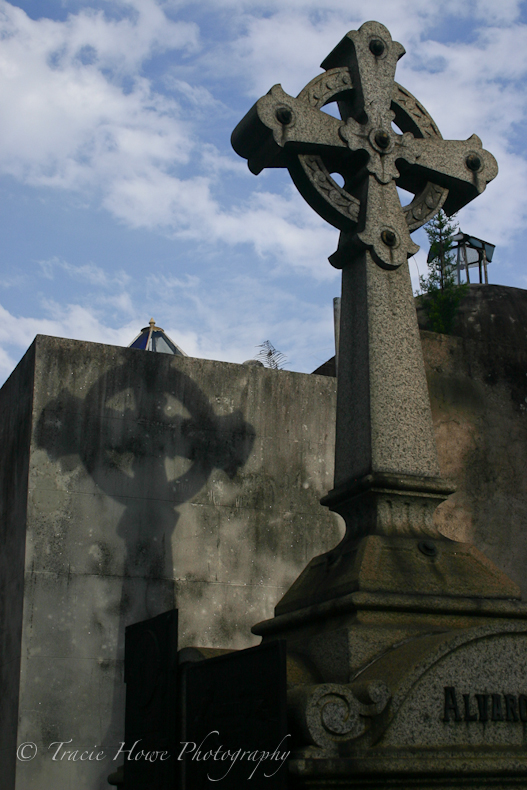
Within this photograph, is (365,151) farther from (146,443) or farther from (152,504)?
(152,504)

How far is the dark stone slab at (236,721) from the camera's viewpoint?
11.3 feet

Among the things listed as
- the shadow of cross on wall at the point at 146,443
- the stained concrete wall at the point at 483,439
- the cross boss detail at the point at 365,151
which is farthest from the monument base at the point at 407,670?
the stained concrete wall at the point at 483,439

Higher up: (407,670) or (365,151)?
(365,151)

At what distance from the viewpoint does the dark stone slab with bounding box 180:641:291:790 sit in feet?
11.3

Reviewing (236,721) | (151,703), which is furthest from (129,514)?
(236,721)

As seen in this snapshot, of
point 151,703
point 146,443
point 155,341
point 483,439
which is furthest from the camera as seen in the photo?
point 155,341

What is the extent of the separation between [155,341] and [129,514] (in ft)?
13.5

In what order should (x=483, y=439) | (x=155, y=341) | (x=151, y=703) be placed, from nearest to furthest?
(x=151, y=703) < (x=483, y=439) < (x=155, y=341)

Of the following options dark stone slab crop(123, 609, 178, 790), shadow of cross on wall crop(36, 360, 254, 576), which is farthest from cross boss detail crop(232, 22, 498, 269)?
shadow of cross on wall crop(36, 360, 254, 576)

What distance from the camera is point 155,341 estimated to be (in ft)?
37.4

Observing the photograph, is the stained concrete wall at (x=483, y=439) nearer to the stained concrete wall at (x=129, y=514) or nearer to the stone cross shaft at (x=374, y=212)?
the stained concrete wall at (x=129, y=514)

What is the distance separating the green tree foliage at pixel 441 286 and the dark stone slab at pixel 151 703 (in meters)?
6.68

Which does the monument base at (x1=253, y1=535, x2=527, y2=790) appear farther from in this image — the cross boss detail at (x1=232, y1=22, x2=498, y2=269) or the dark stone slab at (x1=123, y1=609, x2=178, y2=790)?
the cross boss detail at (x1=232, y1=22, x2=498, y2=269)

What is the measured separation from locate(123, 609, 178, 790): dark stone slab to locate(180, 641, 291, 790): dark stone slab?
0.25 feet
